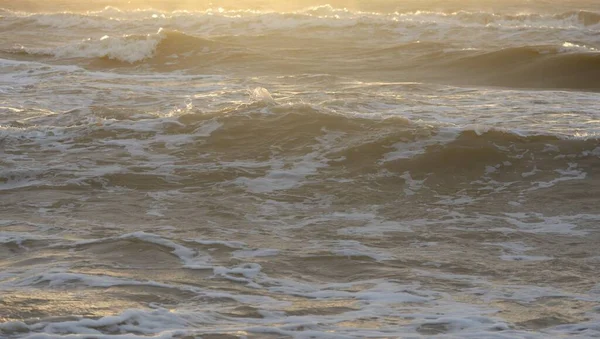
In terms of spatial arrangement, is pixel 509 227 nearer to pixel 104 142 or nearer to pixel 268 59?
pixel 104 142

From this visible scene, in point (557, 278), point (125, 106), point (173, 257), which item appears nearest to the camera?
point (557, 278)

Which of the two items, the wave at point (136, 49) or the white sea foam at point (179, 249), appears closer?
the white sea foam at point (179, 249)

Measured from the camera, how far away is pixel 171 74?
19.3 meters

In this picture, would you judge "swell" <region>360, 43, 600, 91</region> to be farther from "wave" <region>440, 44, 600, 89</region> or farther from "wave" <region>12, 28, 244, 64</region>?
"wave" <region>12, 28, 244, 64</region>

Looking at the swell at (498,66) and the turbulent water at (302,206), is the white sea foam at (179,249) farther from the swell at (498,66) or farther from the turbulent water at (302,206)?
the swell at (498,66)

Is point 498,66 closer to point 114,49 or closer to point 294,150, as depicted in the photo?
point 294,150

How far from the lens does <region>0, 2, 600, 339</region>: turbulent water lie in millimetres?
5000

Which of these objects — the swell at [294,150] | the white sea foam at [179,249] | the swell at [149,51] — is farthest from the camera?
the swell at [149,51]

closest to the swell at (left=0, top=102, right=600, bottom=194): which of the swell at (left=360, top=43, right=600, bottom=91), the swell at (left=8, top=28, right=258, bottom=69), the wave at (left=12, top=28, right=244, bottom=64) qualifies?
the swell at (left=360, top=43, right=600, bottom=91)

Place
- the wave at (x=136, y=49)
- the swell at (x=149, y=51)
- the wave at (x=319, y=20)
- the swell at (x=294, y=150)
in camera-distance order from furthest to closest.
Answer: the wave at (x=319, y=20)
the wave at (x=136, y=49)
the swell at (x=149, y=51)
the swell at (x=294, y=150)

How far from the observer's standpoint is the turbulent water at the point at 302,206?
5.00 metres

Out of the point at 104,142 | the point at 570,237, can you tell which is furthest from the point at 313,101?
the point at 570,237

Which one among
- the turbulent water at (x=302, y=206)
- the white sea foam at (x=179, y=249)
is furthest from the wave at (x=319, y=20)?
the white sea foam at (x=179, y=249)

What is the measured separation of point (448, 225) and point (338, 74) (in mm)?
11310
